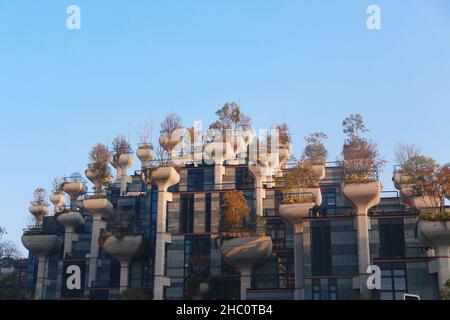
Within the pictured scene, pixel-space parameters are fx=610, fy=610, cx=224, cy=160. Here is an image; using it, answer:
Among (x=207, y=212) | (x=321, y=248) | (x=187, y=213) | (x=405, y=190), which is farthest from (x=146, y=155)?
(x=405, y=190)

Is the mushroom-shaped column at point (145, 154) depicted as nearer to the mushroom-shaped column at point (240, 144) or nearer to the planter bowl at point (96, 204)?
the planter bowl at point (96, 204)

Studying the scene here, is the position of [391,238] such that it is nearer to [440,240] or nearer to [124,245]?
[440,240]

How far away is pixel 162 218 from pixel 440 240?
93.8 ft

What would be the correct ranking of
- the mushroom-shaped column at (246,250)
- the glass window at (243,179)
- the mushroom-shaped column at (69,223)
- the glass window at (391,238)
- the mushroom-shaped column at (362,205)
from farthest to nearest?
1. the mushroom-shaped column at (69,223)
2. the glass window at (243,179)
3. the mushroom-shaped column at (246,250)
4. the glass window at (391,238)
5. the mushroom-shaped column at (362,205)

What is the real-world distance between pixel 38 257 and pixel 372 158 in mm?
42429

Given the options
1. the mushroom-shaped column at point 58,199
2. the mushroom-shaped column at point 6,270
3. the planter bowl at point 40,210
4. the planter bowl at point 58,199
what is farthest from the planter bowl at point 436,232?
the mushroom-shaped column at point 6,270

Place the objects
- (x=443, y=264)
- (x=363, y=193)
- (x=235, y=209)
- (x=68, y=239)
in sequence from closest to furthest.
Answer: (x=443, y=264) < (x=363, y=193) < (x=235, y=209) < (x=68, y=239)

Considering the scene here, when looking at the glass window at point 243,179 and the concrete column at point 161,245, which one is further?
the glass window at point 243,179

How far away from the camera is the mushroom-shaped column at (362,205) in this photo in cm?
5138

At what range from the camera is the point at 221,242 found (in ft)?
190

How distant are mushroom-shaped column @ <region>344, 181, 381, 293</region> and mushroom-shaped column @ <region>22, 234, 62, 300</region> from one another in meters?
37.9

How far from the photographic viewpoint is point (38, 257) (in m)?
75.5

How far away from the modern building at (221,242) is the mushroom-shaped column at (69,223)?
14cm
